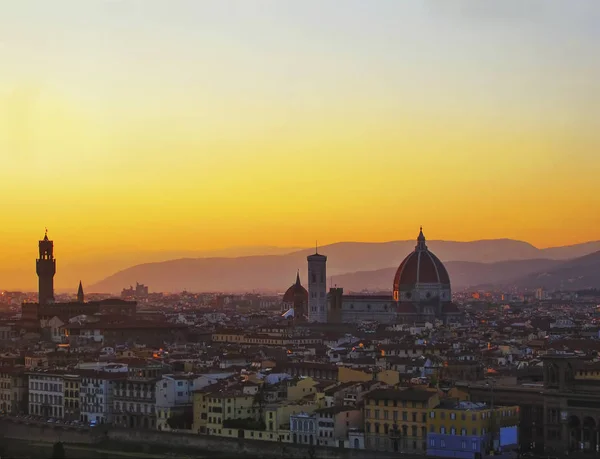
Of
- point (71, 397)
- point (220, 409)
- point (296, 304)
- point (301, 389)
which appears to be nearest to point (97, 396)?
point (71, 397)

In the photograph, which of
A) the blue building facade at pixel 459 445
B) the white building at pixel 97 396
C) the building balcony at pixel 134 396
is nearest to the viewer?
the blue building facade at pixel 459 445

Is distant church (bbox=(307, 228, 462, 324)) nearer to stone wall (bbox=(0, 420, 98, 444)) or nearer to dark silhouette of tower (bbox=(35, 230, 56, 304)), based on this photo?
dark silhouette of tower (bbox=(35, 230, 56, 304))

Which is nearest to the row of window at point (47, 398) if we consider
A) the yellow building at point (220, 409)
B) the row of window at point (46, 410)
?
the row of window at point (46, 410)

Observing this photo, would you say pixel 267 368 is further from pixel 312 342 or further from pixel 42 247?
pixel 42 247

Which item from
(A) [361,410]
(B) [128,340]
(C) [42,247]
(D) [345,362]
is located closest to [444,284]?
(C) [42,247]

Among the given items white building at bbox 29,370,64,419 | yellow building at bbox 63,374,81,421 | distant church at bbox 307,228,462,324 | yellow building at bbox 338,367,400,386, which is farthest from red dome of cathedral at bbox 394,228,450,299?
yellow building at bbox 63,374,81,421

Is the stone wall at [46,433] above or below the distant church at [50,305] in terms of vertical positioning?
below

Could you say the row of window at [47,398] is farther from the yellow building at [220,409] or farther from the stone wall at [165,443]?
the yellow building at [220,409]

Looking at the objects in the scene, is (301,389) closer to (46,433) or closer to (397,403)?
(397,403)
